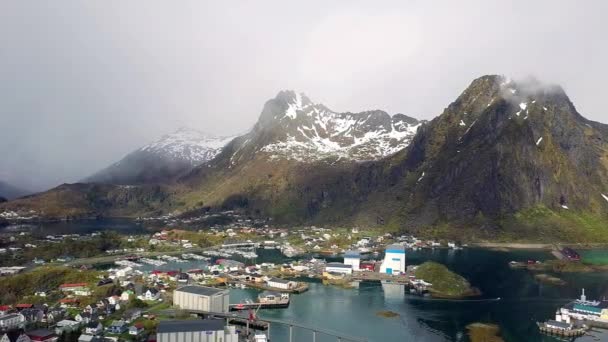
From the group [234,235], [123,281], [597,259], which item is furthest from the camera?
[234,235]

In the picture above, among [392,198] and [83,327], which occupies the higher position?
[392,198]

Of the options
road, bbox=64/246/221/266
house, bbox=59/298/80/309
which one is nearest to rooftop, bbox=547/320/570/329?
house, bbox=59/298/80/309

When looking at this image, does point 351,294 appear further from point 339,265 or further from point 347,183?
point 347,183

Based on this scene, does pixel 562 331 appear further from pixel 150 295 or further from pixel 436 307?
pixel 150 295

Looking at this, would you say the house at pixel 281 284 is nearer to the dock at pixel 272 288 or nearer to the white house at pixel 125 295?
the dock at pixel 272 288

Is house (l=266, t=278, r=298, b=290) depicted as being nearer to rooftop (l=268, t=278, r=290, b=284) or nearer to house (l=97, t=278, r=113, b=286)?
rooftop (l=268, t=278, r=290, b=284)

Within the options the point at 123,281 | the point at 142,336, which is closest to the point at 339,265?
the point at 123,281
